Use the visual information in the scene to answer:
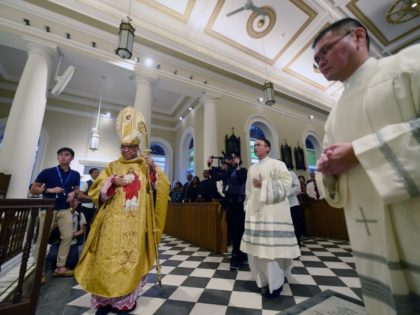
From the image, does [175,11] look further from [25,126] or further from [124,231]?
[124,231]

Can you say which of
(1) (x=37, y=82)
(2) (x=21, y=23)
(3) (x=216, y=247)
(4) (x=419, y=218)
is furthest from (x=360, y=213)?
(2) (x=21, y=23)

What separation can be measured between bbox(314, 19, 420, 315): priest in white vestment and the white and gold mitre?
77.4 inches

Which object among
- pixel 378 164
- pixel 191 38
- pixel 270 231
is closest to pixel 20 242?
pixel 270 231

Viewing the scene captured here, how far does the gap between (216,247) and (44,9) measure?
659cm

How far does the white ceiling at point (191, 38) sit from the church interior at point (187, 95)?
0.03 m

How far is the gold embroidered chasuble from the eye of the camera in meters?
1.74

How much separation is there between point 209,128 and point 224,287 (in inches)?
197

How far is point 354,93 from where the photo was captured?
0.91 metres

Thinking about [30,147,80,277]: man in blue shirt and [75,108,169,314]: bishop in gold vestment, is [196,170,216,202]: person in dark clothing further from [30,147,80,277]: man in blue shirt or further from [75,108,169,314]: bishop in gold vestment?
[30,147,80,277]: man in blue shirt

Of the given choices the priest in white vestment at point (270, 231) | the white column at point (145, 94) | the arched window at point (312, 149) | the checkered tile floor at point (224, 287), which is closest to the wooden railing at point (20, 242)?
the checkered tile floor at point (224, 287)

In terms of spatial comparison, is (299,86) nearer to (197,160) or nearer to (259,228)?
(197,160)

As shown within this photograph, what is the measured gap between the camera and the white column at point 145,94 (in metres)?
5.30

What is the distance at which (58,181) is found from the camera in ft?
9.16

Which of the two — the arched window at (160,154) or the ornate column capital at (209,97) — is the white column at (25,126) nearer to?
the ornate column capital at (209,97)
